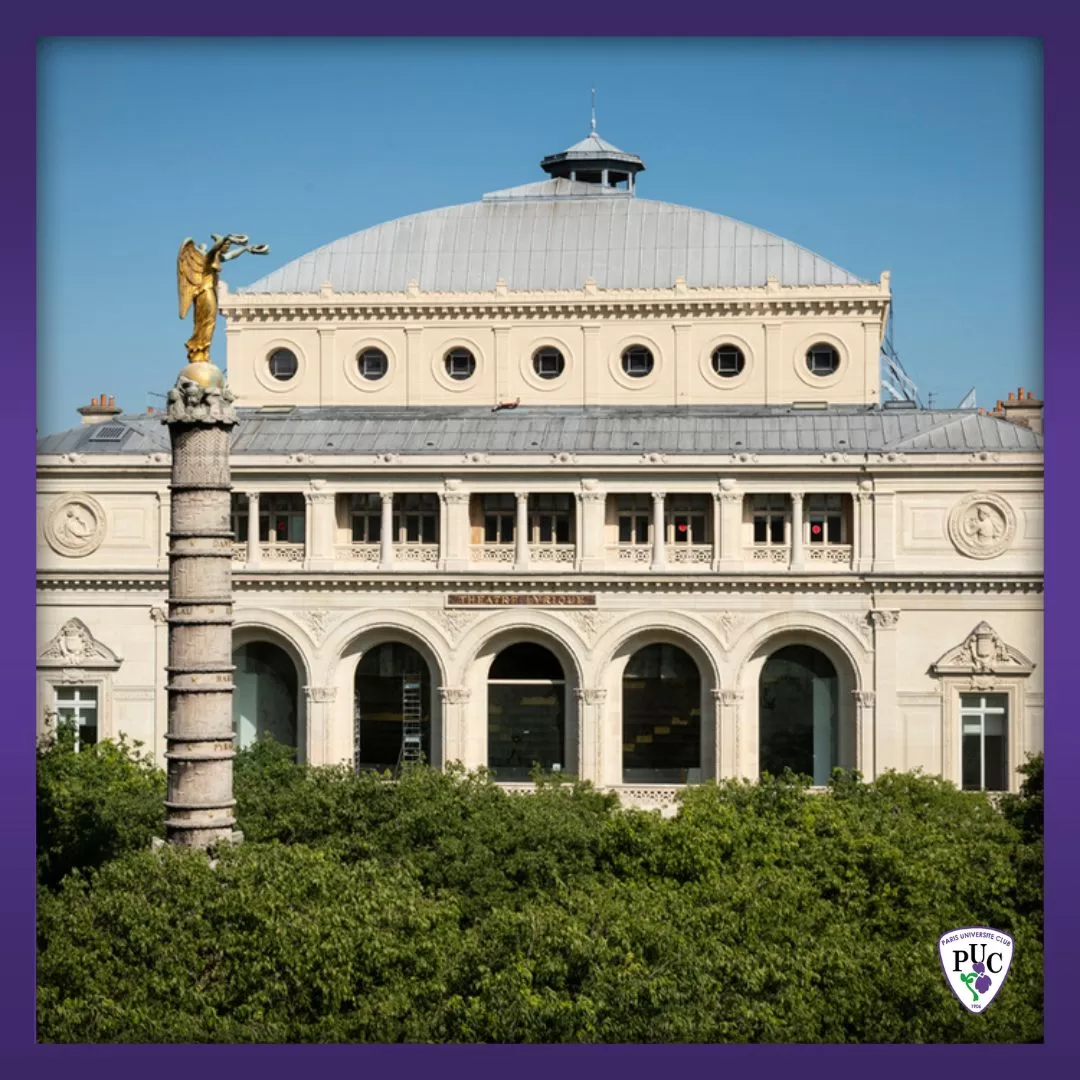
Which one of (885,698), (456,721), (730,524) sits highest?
(730,524)

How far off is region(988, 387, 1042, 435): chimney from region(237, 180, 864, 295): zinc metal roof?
22.9 feet

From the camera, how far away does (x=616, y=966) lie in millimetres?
57000

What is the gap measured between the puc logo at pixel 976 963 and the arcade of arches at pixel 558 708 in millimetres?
32569

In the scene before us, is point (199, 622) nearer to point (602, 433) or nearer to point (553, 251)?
point (602, 433)

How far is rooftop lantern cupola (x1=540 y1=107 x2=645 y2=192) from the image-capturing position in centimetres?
10162

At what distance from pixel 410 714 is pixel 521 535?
267 inches

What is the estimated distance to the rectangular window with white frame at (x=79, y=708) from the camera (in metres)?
86.6

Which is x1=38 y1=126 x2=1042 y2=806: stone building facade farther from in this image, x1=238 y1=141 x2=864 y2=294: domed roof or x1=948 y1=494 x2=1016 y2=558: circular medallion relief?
x1=238 y1=141 x2=864 y2=294: domed roof

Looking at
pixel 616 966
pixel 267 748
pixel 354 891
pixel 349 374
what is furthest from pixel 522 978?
pixel 349 374

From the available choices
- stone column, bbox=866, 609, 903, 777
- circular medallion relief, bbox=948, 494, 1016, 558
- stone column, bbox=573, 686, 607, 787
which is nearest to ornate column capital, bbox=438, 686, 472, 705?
stone column, bbox=573, 686, 607, 787

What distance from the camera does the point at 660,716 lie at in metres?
89.4

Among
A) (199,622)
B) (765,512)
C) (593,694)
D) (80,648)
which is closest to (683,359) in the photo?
(765,512)

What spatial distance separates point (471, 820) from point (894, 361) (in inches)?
1426

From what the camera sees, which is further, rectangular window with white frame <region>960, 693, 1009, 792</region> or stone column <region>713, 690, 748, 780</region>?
stone column <region>713, 690, 748, 780</region>
